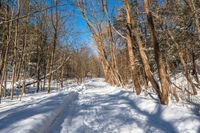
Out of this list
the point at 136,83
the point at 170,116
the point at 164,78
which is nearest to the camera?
the point at 170,116

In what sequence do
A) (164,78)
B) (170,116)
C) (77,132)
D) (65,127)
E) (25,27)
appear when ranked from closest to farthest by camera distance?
(77,132), (65,127), (170,116), (164,78), (25,27)

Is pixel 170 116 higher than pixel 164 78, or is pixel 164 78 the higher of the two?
pixel 164 78

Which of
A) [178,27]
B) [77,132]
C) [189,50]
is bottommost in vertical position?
[77,132]

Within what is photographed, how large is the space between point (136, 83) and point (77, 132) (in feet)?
29.2

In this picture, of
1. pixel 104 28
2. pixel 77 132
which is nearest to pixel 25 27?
pixel 104 28

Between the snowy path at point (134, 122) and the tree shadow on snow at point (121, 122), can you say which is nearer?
the snowy path at point (134, 122)

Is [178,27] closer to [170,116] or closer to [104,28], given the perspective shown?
[104,28]

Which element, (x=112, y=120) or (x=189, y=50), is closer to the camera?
(x=112, y=120)

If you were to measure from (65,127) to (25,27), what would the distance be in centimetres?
1649

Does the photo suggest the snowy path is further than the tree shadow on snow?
No

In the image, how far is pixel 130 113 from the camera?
8.01 m

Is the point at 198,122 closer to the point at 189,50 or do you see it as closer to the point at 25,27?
the point at 189,50

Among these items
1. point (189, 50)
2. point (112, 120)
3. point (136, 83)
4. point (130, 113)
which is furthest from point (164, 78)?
point (189, 50)

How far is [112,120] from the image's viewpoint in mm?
7133
